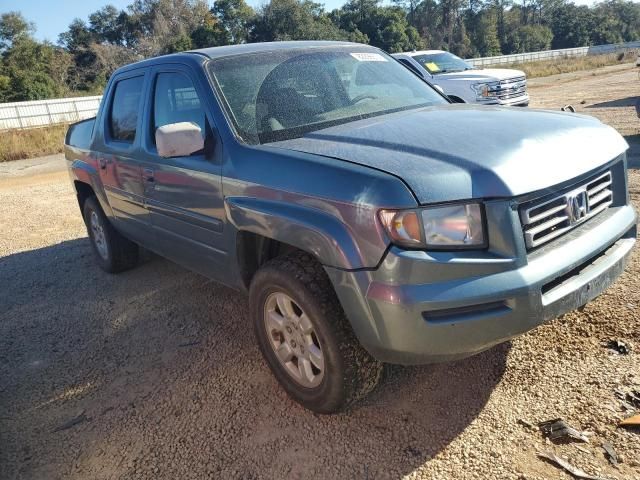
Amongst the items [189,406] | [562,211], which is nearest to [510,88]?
[562,211]

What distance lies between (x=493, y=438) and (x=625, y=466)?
1.71ft

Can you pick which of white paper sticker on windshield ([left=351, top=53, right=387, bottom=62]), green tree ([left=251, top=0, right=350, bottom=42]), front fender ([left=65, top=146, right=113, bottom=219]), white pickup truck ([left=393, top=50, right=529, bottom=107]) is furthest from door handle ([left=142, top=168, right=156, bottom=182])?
green tree ([left=251, top=0, right=350, bottom=42])

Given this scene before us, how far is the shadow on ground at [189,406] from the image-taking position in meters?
2.54

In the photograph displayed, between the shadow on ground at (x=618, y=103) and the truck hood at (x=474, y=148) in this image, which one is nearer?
the truck hood at (x=474, y=148)

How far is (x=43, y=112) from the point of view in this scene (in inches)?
977

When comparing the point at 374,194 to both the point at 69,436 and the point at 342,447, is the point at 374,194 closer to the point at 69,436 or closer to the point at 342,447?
the point at 342,447

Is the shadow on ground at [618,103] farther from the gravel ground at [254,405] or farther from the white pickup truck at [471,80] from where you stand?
the gravel ground at [254,405]

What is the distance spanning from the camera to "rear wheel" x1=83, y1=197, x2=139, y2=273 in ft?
17.1

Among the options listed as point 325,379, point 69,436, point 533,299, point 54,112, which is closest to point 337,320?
point 325,379

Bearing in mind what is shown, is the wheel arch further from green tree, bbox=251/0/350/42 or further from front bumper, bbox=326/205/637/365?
green tree, bbox=251/0/350/42

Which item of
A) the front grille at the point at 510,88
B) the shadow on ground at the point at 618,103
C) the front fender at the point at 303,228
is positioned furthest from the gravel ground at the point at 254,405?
the shadow on ground at the point at 618,103

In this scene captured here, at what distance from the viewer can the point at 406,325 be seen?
221 cm

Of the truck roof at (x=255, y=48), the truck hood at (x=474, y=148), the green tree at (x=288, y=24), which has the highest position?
the green tree at (x=288, y=24)

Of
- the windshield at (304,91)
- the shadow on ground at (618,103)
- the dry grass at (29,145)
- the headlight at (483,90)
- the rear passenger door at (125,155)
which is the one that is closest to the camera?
the windshield at (304,91)
